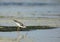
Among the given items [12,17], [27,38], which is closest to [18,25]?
[27,38]

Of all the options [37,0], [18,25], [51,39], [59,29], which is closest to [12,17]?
[18,25]

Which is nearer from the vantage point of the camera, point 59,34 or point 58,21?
point 59,34

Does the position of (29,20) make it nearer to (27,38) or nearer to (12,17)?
(12,17)

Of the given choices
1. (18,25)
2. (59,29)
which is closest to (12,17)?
(18,25)

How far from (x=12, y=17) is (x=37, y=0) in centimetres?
166

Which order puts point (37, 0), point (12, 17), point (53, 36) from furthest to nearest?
point (37, 0), point (12, 17), point (53, 36)

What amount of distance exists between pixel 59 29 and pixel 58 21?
32cm

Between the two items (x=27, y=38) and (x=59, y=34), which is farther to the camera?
(x=59, y=34)

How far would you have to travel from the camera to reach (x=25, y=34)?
2.00 meters

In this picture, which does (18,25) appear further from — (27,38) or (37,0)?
(37,0)

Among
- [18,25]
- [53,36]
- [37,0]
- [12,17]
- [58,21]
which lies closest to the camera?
[53,36]

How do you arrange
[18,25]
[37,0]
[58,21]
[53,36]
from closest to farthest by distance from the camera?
[53,36] → [18,25] → [58,21] → [37,0]

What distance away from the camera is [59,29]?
2.13 m

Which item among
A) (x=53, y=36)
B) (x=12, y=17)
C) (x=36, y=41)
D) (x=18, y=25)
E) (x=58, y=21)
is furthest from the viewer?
(x=12, y=17)
